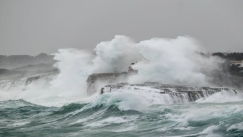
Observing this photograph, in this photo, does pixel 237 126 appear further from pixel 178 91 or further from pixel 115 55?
pixel 115 55

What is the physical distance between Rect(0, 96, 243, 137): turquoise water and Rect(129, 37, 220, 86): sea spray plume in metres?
8.39

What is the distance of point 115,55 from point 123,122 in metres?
20.7

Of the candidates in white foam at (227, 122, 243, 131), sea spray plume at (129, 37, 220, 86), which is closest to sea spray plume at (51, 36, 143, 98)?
sea spray plume at (129, 37, 220, 86)

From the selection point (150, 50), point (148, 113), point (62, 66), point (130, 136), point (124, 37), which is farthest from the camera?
point (62, 66)

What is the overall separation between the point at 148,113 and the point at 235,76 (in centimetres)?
1536

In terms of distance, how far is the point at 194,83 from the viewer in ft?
87.6

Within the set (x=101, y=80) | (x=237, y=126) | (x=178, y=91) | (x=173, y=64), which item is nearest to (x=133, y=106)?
(x=178, y=91)

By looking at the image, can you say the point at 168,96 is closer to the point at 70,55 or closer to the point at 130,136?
the point at 130,136

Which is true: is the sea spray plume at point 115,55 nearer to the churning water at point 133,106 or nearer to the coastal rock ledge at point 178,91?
the churning water at point 133,106

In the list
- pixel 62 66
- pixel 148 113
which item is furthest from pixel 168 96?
pixel 62 66

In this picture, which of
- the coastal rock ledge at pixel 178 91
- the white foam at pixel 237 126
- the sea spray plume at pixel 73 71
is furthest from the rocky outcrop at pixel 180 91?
the sea spray plume at pixel 73 71

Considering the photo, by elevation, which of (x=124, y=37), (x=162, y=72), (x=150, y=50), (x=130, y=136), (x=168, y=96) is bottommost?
(x=130, y=136)

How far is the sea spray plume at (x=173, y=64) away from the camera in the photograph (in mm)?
26859

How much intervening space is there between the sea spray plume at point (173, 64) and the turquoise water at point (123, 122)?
8.39 metres
